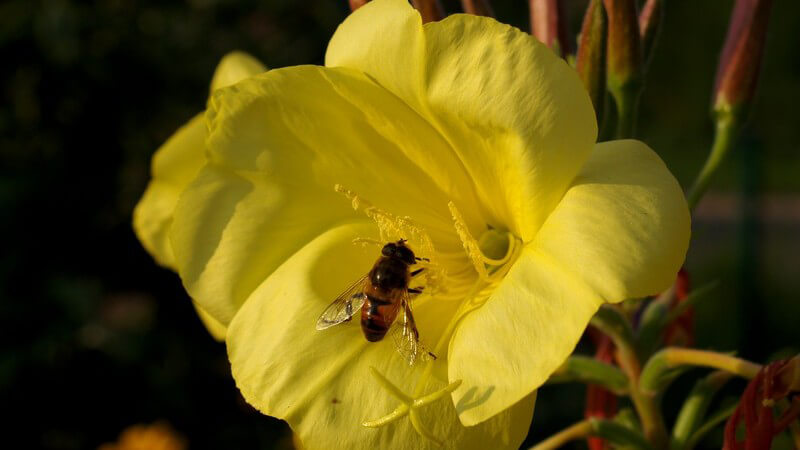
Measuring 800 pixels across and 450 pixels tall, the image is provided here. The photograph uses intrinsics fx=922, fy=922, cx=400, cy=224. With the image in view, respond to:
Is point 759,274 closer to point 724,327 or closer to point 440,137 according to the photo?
point 724,327

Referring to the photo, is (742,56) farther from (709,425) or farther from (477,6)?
(709,425)

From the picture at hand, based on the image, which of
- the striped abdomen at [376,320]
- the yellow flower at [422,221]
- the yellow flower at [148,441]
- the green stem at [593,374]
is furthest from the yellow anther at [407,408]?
the yellow flower at [148,441]

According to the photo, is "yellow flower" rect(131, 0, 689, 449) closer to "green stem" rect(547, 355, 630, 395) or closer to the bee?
the bee

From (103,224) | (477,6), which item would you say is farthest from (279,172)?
(103,224)

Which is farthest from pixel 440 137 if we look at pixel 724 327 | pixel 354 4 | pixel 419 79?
pixel 724 327

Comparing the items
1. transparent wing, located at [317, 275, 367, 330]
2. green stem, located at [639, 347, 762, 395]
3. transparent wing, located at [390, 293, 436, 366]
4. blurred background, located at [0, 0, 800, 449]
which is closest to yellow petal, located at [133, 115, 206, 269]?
transparent wing, located at [317, 275, 367, 330]

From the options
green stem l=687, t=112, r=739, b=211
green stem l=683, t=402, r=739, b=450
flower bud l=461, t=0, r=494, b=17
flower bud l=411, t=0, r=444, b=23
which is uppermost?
flower bud l=411, t=0, r=444, b=23
